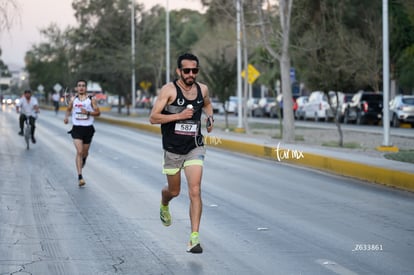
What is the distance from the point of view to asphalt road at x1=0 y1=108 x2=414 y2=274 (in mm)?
8414

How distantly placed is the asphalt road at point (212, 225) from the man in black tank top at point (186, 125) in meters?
0.63

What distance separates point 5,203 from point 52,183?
305cm

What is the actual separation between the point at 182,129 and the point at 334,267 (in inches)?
80.8

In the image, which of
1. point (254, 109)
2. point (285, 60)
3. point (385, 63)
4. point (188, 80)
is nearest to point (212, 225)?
point (188, 80)

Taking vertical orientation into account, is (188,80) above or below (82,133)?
above

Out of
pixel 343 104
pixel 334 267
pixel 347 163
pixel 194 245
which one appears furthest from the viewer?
pixel 343 104

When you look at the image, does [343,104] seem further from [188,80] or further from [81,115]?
[188,80]

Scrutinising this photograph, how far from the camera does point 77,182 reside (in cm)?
1636

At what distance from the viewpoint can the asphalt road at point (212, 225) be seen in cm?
841

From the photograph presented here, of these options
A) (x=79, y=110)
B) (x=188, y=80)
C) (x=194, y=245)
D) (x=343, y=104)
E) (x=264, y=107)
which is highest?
(x=188, y=80)

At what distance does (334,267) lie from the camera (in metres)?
8.26

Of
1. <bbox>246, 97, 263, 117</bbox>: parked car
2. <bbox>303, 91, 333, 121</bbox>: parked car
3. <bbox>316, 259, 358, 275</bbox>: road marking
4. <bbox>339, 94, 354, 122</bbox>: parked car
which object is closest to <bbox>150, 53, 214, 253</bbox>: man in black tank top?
<bbox>316, 259, 358, 275</bbox>: road marking

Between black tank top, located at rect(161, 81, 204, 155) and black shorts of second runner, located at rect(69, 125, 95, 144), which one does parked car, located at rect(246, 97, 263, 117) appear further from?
black tank top, located at rect(161, 81, 204, 155)

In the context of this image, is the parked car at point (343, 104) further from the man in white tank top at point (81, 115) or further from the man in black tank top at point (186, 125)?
the man in black tank top at point (186, 125)
